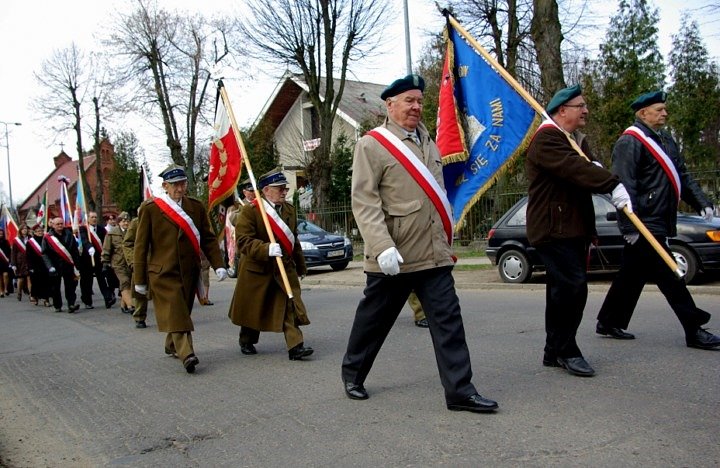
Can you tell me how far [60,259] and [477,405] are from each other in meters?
11.2

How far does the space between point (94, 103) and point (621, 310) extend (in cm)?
4030

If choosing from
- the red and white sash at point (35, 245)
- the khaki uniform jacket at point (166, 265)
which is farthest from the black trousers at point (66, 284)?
the khaki uniform jacket at point (166, 265)

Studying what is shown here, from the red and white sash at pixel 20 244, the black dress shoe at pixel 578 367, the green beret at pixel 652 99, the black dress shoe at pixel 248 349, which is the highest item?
the green beret at pixel 652 99

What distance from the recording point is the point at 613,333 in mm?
6551

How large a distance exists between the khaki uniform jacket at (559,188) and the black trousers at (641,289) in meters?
1.09

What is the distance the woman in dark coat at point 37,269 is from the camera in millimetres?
15211

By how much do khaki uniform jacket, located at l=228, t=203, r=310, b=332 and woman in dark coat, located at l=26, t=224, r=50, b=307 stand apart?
970 cm

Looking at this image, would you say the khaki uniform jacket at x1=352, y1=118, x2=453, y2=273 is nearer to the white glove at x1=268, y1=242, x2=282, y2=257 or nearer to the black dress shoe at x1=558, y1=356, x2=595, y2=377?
the black dress shoe at x1=558, y1=356, x2=595, y2=377

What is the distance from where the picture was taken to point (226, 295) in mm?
14664

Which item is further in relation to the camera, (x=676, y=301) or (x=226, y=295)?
(x=226, y=295)

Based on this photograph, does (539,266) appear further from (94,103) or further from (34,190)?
(34,190)

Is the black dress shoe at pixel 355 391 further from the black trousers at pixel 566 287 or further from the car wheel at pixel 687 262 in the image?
the car wheel at pixel 687 262

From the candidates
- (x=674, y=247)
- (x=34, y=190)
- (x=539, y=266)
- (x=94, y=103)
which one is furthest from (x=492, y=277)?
(x=34, y=190)

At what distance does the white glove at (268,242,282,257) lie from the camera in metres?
6.52
